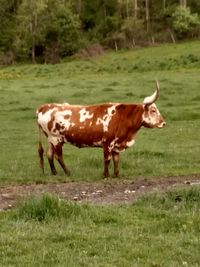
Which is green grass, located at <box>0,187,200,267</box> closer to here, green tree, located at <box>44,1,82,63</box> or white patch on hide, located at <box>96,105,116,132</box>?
white patch on hide, located at <box>96,105,116,132</box>

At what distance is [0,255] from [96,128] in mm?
8152

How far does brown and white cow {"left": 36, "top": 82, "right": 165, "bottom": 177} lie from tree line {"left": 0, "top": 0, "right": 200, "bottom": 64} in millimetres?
57799

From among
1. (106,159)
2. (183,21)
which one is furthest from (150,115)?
(183,21)

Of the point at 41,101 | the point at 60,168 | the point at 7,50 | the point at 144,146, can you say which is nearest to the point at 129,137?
the point at 60,168

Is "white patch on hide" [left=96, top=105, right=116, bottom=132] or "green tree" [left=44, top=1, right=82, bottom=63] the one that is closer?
"white patch on hide" [left=96, top=105, right=116, bottom=132]

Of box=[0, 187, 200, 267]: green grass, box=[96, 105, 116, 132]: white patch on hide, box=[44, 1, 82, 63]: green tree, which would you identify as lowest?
box=[44, 1, 82, 63]: green tree

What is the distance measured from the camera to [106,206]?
11453mm

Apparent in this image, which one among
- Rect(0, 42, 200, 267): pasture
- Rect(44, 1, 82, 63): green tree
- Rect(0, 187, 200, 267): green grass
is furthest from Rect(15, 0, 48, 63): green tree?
Rect(0, 187, 200, 267): green grass

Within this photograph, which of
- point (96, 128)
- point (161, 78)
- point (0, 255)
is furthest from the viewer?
point (161, 78)

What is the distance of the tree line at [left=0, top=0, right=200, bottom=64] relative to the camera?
75562mm

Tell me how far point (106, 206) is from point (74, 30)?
6733 centimetres

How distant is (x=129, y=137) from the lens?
1677 cm

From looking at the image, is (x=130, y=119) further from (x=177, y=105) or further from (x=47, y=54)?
(x=47, y=54)

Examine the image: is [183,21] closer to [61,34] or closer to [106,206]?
[61,34]
